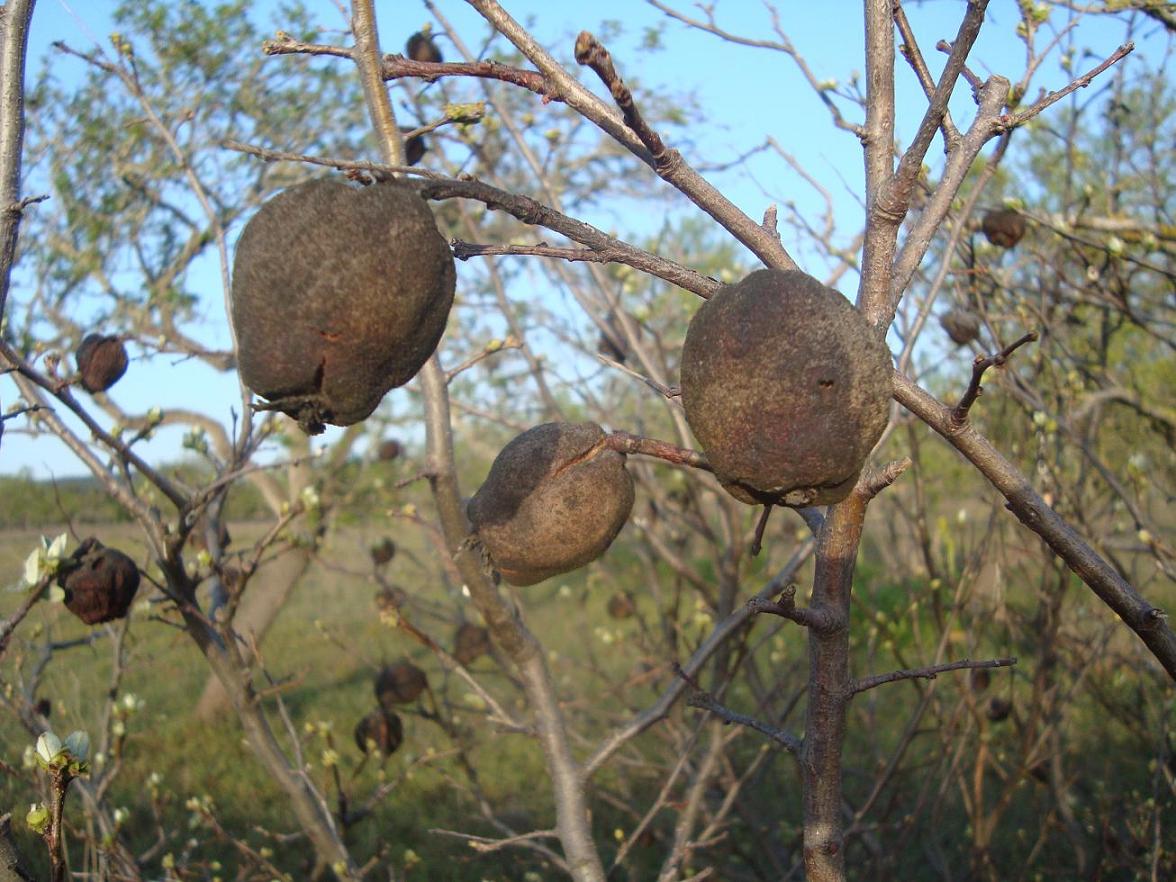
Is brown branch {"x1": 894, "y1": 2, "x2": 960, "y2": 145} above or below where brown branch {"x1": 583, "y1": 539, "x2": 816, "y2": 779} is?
above

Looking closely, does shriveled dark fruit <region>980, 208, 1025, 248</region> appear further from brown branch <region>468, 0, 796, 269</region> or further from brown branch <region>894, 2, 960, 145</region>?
brown branch <region>468, 0, 796, 269</region>

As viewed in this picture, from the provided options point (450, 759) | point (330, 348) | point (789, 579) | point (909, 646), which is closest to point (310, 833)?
point (789, 579)

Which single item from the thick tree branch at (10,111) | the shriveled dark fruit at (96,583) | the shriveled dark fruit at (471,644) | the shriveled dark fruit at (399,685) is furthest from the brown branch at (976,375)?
the shriveled dark fruit at (471,644)

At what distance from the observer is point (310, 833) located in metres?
2.34

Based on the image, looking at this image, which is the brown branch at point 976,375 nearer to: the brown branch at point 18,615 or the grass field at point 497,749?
the brown branch at point 18,615

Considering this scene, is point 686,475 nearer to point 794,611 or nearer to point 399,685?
point 399,685

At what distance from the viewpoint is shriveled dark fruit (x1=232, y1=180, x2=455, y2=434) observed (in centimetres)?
98

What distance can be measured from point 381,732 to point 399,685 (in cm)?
17

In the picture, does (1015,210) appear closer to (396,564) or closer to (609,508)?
(609,508)

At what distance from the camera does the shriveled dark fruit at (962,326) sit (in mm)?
3055

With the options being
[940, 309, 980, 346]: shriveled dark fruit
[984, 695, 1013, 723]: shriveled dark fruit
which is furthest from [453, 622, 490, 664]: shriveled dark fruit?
[940, 309, 980, 346]: shriveled dark fruit

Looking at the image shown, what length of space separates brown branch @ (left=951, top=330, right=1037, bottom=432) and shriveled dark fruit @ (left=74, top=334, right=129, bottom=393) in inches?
68.9

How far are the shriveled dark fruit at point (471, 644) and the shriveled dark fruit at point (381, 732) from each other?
2.64 feet

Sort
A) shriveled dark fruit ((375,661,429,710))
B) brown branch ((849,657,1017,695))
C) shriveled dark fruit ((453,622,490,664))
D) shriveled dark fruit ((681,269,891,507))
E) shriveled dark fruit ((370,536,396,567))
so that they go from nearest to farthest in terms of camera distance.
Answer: shriveled dark fruit ((681,269,891,507))
brown branch ((849,657,1017,695))
shriveled dark fruit ((375,661,429,710))
shriveled dark fruit ((453,622,490,664))
shriveled dark fruit ((370,536,396,567))
